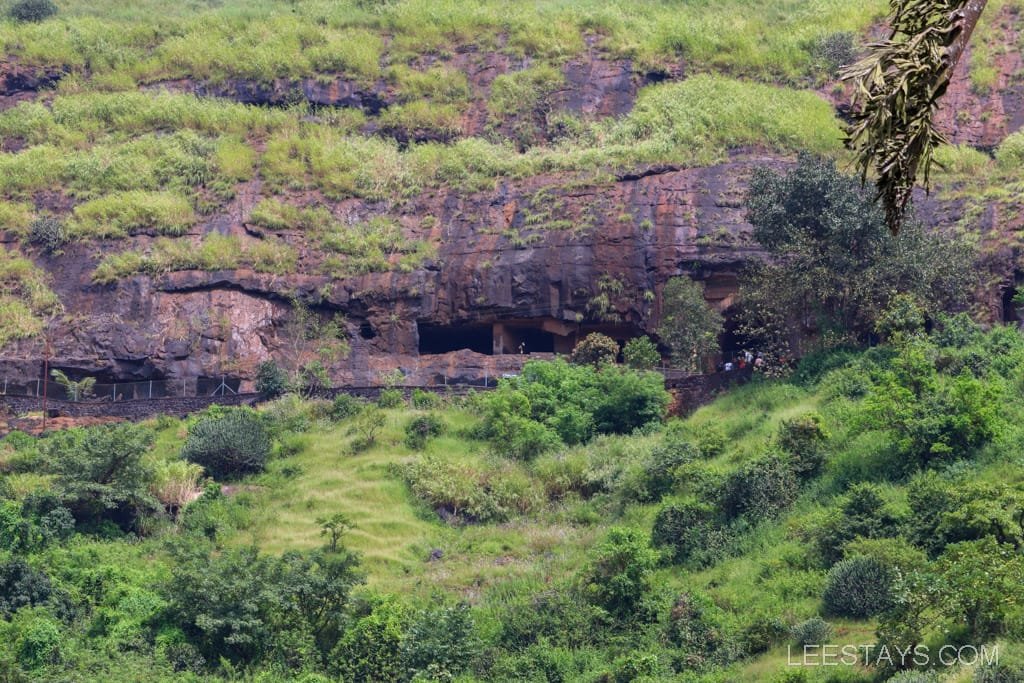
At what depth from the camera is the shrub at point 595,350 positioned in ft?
151

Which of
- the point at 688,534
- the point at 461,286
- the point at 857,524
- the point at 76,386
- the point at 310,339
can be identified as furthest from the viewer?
the point at 310,339

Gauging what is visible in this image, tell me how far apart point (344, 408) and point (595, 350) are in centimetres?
760

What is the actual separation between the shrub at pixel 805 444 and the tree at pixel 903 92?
2527 centimetres

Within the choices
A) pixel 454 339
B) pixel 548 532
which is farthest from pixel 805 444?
pixel 454 339

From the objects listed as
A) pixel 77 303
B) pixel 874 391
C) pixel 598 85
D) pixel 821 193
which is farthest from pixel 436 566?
pixel 598 85

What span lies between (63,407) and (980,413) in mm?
27428

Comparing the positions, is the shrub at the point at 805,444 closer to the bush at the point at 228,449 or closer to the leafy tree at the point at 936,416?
the leafy tree at the point at 936,416

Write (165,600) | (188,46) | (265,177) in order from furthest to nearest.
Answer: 1. (188,46)
2. (265,177)
3. (165,600)

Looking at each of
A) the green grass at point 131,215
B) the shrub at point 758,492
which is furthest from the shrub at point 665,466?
the green grass at point 131,215

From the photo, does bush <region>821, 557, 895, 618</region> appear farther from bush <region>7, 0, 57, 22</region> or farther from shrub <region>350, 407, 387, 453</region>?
bush <region>7, 0, 57, 22</region>

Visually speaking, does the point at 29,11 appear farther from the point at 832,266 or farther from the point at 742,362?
the point at 832,266

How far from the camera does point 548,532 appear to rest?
36.8m

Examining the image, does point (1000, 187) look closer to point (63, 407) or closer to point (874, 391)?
point (874, 391)

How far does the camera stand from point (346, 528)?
37.6 m
